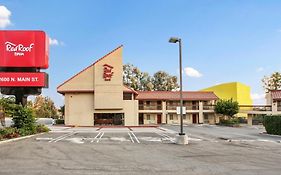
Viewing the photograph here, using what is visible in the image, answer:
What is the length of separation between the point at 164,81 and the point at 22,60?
64.2 m

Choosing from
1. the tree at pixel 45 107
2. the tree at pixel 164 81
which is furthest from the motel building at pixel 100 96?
the tree at pixel 45 107

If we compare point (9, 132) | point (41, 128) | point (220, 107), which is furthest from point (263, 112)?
point (9, 132)

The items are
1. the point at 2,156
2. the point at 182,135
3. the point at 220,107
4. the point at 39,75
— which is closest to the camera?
the point at 2,156

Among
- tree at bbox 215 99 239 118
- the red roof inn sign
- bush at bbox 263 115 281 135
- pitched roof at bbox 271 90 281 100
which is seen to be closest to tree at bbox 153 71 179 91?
tree at bbox 215 99 239 118

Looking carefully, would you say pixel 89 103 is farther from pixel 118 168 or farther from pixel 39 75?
pixel 118 168

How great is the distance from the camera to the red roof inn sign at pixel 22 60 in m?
32.2

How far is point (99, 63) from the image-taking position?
178ft

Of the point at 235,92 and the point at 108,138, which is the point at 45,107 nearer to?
the point at 235,92

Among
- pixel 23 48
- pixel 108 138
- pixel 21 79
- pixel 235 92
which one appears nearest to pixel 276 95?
pixel 235 92

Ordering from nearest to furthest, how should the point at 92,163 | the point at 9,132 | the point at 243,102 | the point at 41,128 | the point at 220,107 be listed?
the point at 92,163 < the point at 9,132 < the point at 41,128 < the point at 220,107 < the point at 243,102

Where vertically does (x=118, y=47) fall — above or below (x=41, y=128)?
above

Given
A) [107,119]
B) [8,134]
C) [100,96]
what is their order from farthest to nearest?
[107,119] → [100,96] → [8,134]

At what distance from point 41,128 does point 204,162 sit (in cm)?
2363

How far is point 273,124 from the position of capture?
35.4 m
